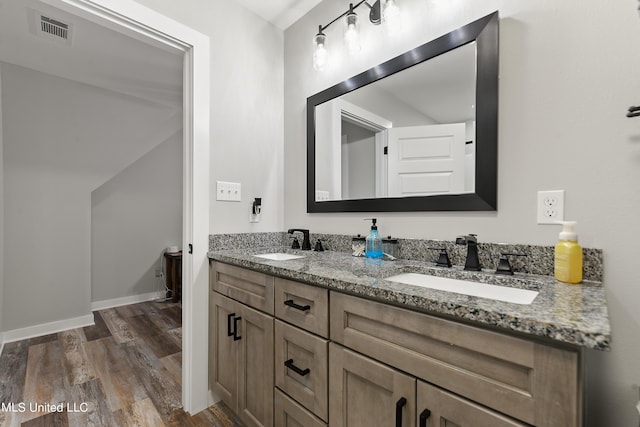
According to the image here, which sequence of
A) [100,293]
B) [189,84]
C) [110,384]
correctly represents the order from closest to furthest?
1. [189,84]
2. [110,384]
3. [100,293]

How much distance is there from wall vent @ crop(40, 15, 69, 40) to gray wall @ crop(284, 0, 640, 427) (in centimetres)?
230

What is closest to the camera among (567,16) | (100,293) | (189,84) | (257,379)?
(567,16)

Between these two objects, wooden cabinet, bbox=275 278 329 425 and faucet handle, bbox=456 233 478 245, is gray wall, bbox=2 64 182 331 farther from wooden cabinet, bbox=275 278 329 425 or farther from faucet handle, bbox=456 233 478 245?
faucet handle, bbox=456 233 478 245

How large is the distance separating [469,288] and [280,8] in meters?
2.01

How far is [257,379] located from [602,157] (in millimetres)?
1543

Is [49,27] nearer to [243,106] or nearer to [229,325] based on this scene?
[243,106]

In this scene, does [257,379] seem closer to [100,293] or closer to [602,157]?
[602,157]

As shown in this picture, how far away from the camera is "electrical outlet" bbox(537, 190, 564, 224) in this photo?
974 millimetres

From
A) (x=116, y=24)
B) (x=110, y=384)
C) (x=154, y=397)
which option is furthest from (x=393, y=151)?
(x=110, y=384)

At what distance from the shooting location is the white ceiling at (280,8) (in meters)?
1.84

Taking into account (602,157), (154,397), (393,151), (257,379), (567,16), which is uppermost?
(567,16)

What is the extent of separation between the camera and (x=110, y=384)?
183cm

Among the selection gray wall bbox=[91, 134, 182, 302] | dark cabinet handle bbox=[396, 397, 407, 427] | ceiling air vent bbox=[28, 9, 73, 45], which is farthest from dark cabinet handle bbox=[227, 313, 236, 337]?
gray wall bbox=[91, 134, 182, 302]

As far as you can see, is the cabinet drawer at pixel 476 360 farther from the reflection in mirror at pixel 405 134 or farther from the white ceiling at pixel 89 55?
the white ceiling at pixel 89 55
